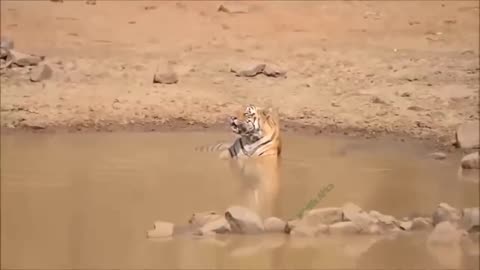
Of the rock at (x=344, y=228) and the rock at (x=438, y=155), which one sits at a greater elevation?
the rock at (x=438, y=155)

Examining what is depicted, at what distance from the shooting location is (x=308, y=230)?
6.91 feet

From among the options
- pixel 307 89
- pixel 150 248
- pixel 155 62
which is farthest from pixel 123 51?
pixel 150 248

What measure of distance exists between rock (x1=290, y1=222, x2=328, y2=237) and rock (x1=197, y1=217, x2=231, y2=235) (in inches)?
4.8

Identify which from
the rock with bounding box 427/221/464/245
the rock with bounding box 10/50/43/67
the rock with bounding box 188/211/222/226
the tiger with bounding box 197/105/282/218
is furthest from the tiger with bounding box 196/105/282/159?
the rock with bounding box 10/50/43/67

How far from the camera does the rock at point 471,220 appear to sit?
2.16 metres

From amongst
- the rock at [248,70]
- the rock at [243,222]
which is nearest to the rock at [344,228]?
the rock at [243,222]

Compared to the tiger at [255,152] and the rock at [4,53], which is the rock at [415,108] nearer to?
the tiger at [255,152]

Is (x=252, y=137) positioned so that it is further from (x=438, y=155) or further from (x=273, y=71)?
(x=438, y=155)

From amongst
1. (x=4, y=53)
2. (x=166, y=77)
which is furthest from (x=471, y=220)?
(x=4, y=53)

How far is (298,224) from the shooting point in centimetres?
212

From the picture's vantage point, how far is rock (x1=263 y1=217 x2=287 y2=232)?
6.96 feet

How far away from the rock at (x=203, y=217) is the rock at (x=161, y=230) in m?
0.04

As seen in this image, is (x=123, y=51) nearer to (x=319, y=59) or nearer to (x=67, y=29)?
(x=67, y=29)

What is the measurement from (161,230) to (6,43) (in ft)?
2.73
